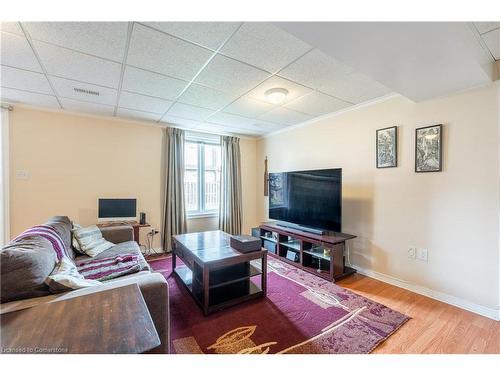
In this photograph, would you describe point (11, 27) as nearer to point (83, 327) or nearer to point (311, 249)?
point (83, 327)

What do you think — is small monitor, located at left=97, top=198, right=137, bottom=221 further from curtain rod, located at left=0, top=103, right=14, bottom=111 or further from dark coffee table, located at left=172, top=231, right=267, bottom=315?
curtain rod, located at left=0, top=103, right=14, bottom=111

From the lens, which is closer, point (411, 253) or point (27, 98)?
point (411, 253)

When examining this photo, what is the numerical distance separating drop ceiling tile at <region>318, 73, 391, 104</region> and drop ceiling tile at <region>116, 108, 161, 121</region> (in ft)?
7.93

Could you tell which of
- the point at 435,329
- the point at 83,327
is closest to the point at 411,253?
the point at 435,329

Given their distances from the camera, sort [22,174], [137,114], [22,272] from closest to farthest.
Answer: [22,272] → [22,174] → [137,114]

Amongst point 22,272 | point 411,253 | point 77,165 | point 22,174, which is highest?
point 77,165

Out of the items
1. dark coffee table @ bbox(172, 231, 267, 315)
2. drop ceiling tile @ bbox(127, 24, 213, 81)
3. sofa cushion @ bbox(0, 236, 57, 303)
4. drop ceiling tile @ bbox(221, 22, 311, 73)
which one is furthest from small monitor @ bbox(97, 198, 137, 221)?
drop ceiling tile @ bbox(221, 22, 311, 73)

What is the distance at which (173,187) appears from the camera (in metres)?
3.89

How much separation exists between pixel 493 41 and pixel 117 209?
4306 mm

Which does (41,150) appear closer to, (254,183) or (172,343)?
(172,343)

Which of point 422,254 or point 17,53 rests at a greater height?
point 17,53

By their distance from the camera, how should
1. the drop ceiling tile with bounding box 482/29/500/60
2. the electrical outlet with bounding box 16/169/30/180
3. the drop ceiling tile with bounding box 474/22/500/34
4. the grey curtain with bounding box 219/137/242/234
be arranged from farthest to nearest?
the grey curtain with bounding box 219/137/242/234, the electrical outlet with bounding box 16/169/30/180, the drop ceiling tile with bounding box 482/29/500/60, the drop ceiling tile with bounding box 474/22/500/34

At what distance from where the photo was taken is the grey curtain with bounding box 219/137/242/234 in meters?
4.43
